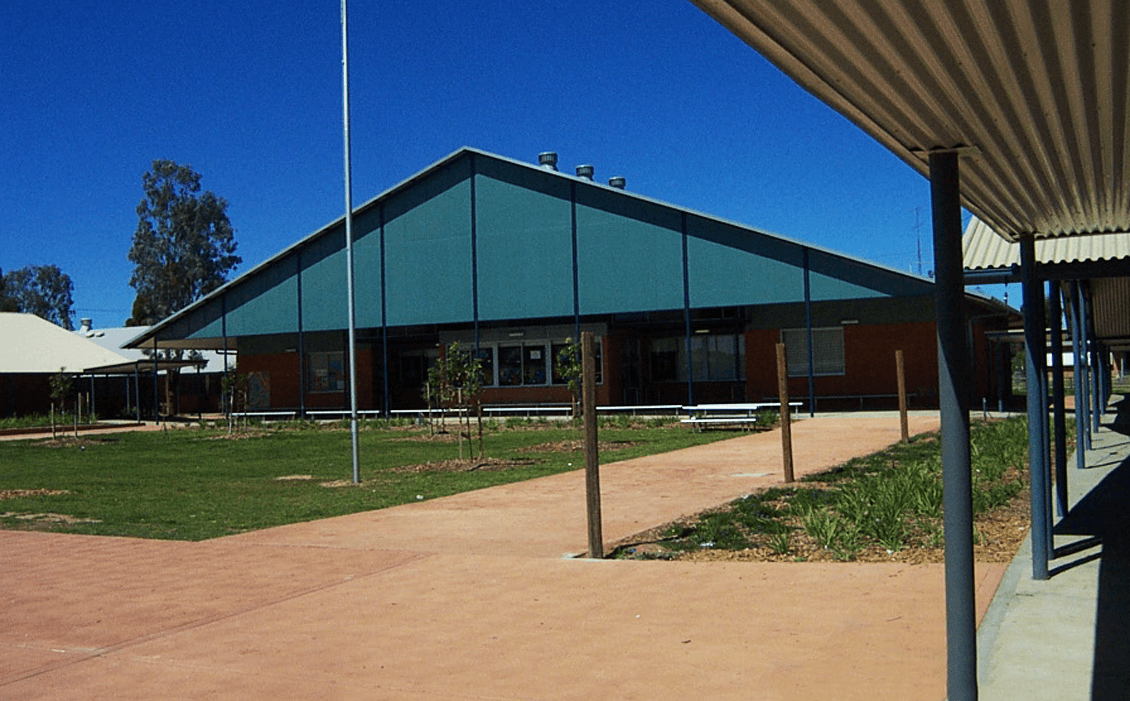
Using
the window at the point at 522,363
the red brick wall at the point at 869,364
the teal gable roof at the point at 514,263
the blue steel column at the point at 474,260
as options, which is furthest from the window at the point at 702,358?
the blue steel column at the point at 474,260

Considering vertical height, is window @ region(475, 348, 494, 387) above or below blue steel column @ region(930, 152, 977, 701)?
above

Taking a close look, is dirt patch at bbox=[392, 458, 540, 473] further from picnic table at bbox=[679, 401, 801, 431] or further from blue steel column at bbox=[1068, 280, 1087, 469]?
picnic table at bbox=[679, 401, 801, 431]

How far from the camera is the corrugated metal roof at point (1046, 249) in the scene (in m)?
10.1

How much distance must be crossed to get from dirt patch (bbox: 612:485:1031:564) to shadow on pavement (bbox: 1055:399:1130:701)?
0.57m

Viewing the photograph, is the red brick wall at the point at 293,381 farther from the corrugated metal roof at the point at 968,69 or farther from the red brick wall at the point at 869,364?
the corrugated metal roof at the point at 968,69

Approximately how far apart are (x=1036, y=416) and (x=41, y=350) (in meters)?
52.9

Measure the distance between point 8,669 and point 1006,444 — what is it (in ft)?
48.8

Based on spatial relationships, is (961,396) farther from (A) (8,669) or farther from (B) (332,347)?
(B) (332,347)

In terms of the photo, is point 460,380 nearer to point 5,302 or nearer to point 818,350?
point 818,350

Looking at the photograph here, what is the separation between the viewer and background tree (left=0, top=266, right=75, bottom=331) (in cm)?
10225

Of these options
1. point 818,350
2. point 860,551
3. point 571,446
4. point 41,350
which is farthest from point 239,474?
point 41,350

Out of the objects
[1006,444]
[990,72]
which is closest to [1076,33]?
[990,72]

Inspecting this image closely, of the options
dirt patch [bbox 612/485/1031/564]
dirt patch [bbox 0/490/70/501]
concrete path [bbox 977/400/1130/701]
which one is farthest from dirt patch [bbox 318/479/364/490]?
concrete path [bbox 977/400/1130/701]

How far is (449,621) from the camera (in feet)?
24.8
